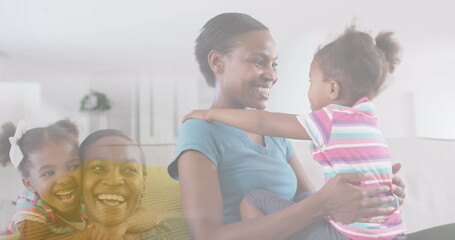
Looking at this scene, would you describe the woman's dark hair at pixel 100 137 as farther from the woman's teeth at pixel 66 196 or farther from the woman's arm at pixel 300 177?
the woman's arm at pixel 300 177

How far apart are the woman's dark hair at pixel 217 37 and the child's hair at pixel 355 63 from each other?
0.19m

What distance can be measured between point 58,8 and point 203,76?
33 cm

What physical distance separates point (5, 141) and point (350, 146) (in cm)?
70

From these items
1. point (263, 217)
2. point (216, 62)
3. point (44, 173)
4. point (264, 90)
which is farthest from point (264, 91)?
point (44, 173)

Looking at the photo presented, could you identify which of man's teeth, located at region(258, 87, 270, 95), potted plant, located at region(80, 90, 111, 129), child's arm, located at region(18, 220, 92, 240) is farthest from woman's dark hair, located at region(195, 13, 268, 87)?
child's arm, located at region(18, 220, 92, 240)

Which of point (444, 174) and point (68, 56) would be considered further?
point (444, 174)

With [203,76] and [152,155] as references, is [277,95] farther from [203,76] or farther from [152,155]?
[152,155]

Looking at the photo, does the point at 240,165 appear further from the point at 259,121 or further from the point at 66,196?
the point at 66,196

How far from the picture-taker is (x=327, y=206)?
3.36 feet

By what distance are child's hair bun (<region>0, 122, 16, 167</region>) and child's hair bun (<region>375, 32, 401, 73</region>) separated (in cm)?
82

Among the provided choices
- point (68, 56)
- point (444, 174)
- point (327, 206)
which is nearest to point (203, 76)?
point (68, 56)

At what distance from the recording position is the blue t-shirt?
0.98m

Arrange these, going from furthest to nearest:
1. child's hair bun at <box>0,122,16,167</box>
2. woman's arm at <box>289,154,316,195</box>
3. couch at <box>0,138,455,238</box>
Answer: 1. couch at <box>0,138,455,238</box>
2. woman's arm at <box>289,154,316,195</box>
3. child's hair bun at <box>0,122,16,167</box>

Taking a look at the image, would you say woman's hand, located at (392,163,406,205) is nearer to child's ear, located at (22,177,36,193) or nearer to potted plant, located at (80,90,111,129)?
potted plant, located at (80,90,111,129)
